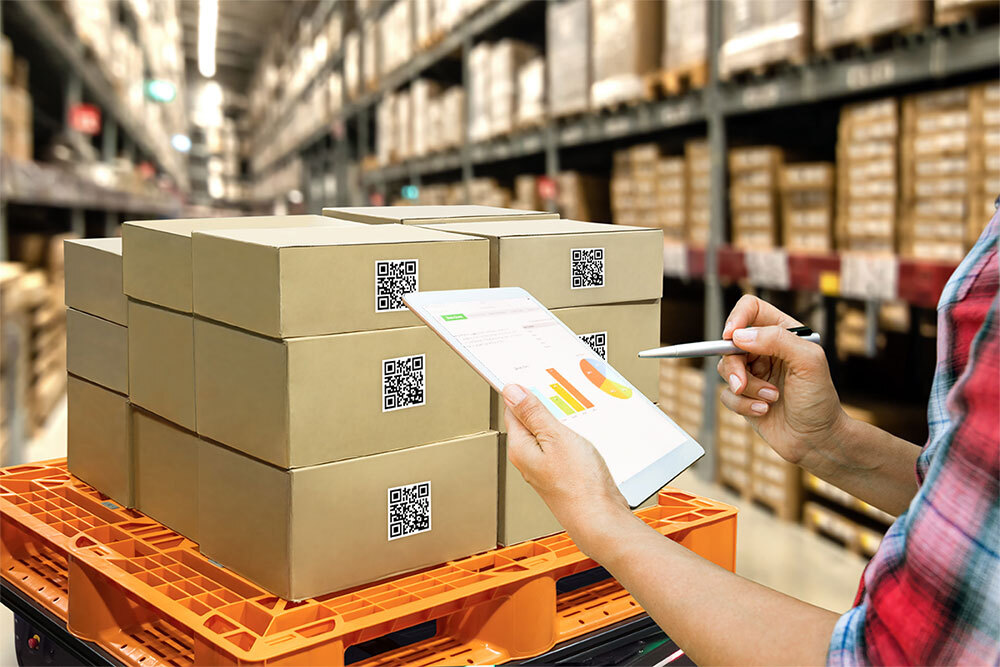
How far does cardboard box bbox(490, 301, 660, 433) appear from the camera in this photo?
4.55ft

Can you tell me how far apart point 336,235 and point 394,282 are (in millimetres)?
103

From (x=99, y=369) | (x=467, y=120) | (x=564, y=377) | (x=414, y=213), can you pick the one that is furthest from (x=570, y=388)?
(x=467, y=120)

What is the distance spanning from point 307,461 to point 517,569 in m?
0.33

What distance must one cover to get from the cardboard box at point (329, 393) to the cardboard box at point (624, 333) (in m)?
0.20

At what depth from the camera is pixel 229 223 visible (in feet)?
4.55

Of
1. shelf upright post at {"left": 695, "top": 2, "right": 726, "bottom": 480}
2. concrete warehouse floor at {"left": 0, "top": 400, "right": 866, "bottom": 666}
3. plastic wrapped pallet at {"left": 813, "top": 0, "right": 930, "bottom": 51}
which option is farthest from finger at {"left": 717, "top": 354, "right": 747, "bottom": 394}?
shelf upright post at {"left": 695, "top": 2, "right": 726, "bottom": 480}

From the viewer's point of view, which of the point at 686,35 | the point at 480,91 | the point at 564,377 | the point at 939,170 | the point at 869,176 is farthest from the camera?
the point at 480,91

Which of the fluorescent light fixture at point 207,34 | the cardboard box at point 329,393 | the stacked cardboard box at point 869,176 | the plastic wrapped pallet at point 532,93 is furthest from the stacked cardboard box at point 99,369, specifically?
the fluorescent light fixture at point 207,34

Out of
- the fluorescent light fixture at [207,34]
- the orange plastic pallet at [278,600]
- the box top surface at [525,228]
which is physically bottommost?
the orange plastic pallet at [278,600]

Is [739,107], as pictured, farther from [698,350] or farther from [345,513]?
[345,513]

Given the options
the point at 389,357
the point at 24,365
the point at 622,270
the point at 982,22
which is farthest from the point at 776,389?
the point at 24,365

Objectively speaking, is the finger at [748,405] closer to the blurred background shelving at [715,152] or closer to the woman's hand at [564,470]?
the woman's hand at [564,470]

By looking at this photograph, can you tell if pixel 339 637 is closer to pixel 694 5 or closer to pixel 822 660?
pixel 822 660

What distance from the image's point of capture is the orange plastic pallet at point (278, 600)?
1038 millimetres
